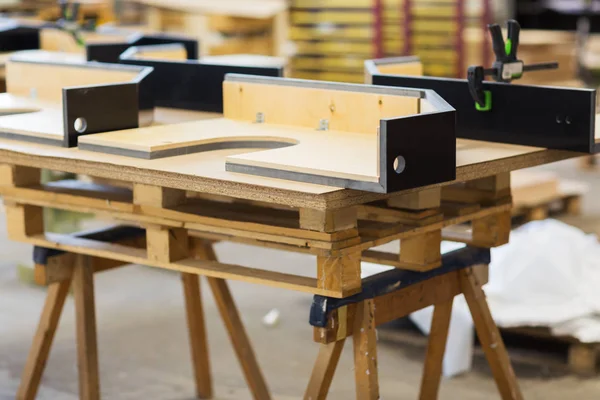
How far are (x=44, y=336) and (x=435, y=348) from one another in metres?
1.58

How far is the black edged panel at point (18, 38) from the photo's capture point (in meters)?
5.93

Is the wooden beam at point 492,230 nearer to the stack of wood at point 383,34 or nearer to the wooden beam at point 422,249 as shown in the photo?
the wooden beam at point 422,249

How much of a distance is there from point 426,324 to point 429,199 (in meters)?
2.25

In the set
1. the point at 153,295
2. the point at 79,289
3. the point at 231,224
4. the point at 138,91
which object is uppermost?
the point at 138,91

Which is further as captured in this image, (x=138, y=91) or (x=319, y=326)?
(x=138, y=91)

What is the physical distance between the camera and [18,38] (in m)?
5.99

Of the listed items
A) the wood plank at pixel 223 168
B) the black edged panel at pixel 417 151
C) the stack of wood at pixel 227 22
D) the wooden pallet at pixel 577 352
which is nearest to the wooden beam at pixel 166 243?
the wood plank at pixel 223 168

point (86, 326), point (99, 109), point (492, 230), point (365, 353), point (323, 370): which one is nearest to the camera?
point (365, 353)

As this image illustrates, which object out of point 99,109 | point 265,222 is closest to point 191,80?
point 99,109

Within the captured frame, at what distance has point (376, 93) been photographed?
10.3ft

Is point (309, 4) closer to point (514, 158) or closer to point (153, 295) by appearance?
point (153, 295)

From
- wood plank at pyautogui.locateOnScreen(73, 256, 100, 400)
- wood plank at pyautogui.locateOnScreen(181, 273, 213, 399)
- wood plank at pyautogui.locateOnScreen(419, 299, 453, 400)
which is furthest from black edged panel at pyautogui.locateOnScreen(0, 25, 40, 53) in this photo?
wood plank at pyautogui.locateOnScreen(419, 299, 453, 400)

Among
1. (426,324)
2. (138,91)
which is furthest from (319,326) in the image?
(426,324)

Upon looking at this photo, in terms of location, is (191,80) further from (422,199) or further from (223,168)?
(422,199)
